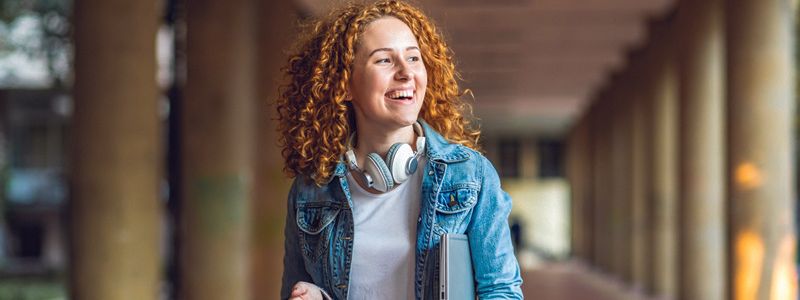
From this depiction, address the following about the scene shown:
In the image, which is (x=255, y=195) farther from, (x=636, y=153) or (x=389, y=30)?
(x=389, y=30)

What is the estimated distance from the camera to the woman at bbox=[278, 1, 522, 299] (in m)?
2.49

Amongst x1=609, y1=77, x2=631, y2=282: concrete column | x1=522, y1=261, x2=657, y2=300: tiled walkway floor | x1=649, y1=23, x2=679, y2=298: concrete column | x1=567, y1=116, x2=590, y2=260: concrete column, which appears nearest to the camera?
x1=522, y1=261, x2=657, y2=300: tiled walkway floor

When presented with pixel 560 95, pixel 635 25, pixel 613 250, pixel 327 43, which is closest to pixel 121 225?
pixel 327 43

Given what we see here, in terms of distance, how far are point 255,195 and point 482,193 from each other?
15419 mm

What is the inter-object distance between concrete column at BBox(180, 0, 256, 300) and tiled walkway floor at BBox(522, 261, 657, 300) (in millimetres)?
5686

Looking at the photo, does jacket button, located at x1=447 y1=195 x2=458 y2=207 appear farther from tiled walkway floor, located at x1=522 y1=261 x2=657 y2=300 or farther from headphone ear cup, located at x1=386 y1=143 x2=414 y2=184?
tiled walkway floor, located at x1=522 y1=261 x2=657 y2=300

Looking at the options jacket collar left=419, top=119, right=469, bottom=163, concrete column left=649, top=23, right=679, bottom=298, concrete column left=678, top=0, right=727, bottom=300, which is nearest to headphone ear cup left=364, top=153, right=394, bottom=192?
jacket collar left=419, top=119, right=469, bottom=163

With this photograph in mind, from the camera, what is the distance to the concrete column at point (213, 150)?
15.2 m

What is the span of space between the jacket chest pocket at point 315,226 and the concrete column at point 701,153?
53.0 ft

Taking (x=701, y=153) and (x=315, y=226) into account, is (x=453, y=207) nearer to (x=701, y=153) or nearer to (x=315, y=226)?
(x=315, y=226)

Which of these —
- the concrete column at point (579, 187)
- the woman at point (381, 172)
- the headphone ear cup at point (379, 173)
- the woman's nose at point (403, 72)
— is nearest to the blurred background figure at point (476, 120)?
the woman at point (381, 172)

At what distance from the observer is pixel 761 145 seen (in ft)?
44.7

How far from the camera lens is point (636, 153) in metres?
27.9

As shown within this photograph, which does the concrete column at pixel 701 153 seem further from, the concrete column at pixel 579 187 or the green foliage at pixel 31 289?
the concrete column at pixel 579 187
